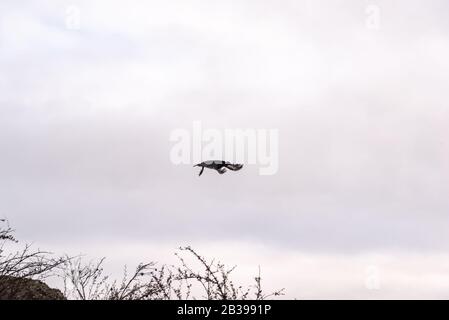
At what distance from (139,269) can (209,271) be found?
9.34ft

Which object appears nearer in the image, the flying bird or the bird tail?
the flying bird

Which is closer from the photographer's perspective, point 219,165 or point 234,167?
point 219,165

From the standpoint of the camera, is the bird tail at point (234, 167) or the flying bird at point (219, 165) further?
the bird tail at point (234, 167)
